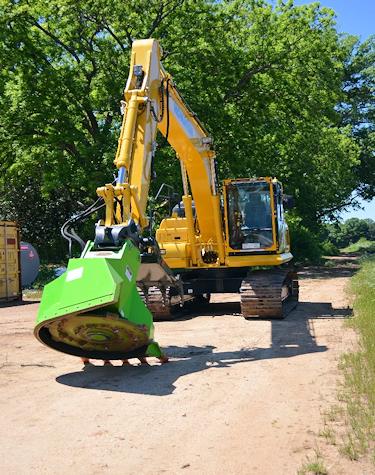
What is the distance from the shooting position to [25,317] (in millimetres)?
13664

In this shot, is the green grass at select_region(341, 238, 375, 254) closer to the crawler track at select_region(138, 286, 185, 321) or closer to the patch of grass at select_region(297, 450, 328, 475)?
the crawler track at select_region(138, 286, 185, 321)

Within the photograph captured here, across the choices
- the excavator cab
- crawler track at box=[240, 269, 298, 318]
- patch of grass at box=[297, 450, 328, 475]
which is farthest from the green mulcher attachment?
the excavator cab

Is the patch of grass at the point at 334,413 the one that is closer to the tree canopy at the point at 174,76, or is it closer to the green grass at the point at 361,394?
the green grass at the point at 361,394

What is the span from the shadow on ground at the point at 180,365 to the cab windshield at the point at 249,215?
78.6 inches

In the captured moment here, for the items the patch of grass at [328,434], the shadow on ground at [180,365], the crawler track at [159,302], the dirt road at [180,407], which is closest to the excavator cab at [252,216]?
the crawler track at [159,302]

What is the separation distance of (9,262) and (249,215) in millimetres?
8766

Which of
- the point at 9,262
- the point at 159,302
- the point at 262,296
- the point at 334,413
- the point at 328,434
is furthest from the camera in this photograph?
the point at 9,262

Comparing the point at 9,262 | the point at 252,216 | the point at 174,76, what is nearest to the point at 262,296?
the point at 252,216

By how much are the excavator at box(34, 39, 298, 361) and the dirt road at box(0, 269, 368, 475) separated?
647 mm

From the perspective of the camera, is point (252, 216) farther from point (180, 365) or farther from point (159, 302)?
point (180, 365)

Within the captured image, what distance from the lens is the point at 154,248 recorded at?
855 centimetres

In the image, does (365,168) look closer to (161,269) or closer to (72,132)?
(72,132)

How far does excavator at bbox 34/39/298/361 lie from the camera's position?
6.70m

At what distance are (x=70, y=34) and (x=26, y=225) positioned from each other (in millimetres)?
11170
